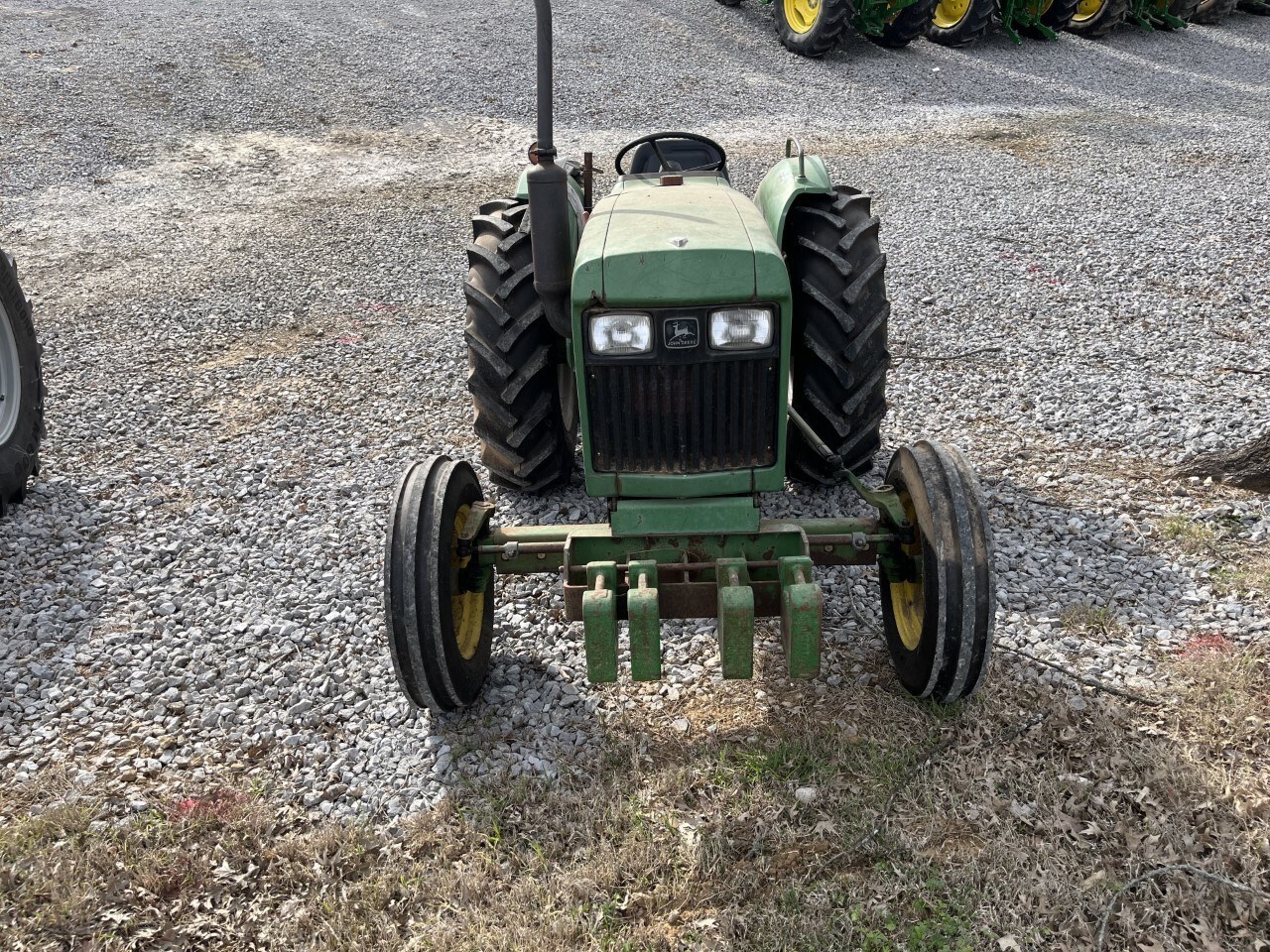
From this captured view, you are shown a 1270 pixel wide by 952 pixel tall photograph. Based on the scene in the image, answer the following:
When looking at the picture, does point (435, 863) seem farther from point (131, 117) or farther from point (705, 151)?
point (131, 117)

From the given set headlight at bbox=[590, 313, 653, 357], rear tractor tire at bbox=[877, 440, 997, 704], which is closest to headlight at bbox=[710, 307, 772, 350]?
headlight at bbox=[590, 313, 653, 357]

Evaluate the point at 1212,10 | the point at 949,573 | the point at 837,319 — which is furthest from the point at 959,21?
the point at 949,573

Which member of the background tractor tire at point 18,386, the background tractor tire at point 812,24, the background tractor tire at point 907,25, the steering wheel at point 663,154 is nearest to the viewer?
the steering wheel at point 663,154

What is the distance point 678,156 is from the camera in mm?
4906

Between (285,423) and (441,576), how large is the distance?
9.99 feet

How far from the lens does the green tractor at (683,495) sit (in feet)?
10.1

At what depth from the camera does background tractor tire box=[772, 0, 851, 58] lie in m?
13.7

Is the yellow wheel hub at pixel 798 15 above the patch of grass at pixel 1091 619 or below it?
above

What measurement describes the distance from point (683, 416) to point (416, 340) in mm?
4082

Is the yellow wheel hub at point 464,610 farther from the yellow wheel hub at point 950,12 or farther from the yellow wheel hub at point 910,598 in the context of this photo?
the yellow wheel hub at point 950,12

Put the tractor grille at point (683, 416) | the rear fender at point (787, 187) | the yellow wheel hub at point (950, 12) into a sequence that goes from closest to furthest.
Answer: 1. the tractor grille at point (683, 416)
2. the rear fender at point (787, 187)
3. the yellow wheel hub at point (950, 12)

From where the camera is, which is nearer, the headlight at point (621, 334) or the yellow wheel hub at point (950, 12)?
the headlight at point (621, 334)

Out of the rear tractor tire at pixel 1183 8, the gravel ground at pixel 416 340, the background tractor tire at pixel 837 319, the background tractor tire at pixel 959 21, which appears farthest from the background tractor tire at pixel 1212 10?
the background tractor tire at pixel 837 319

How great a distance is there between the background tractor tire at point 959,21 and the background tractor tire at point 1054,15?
0.78m
